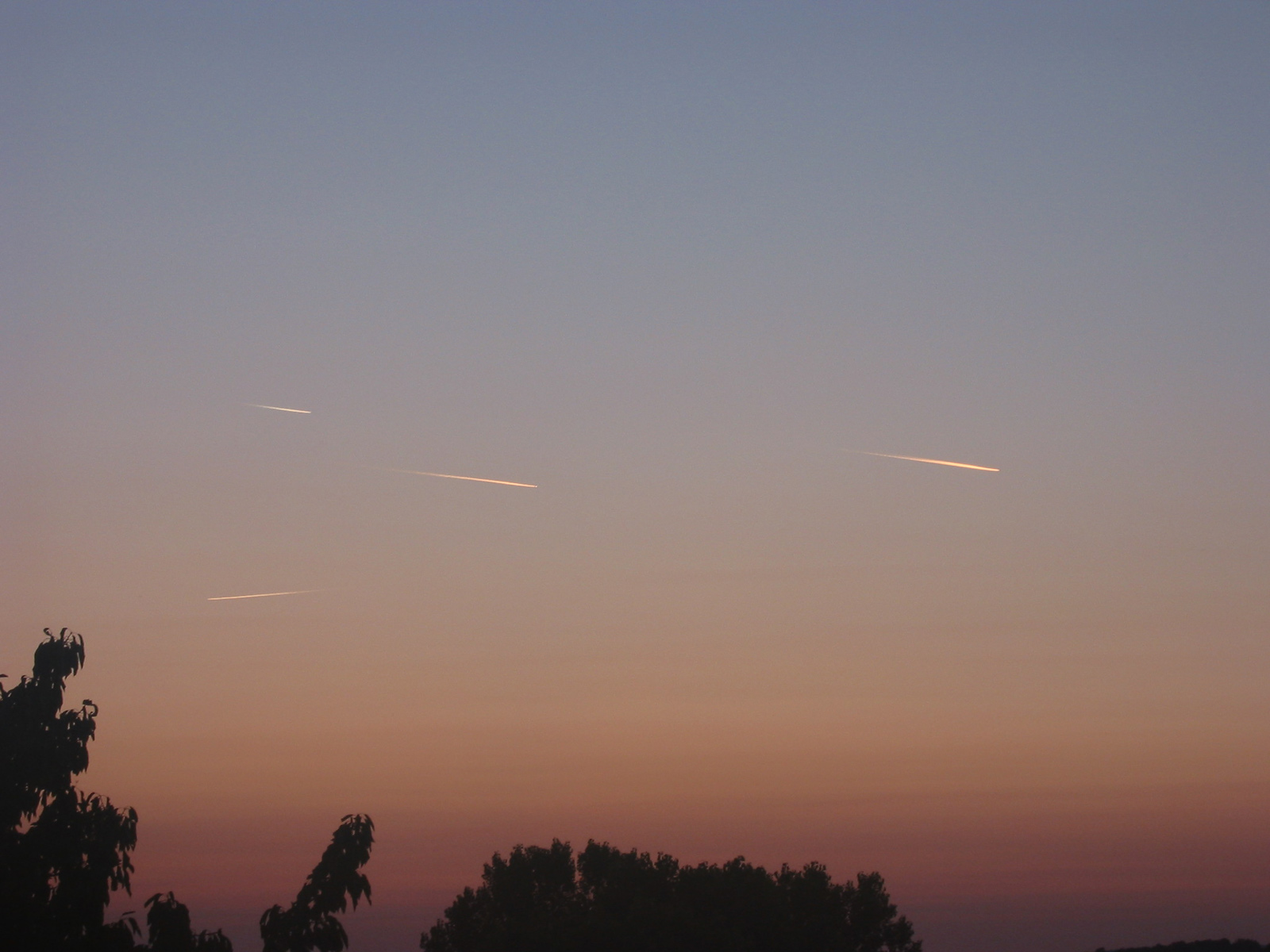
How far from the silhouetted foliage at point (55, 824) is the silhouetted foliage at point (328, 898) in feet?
10.8

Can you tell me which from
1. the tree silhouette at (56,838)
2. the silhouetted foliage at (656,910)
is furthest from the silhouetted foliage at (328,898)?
the silhouetted foliage at (656,910)

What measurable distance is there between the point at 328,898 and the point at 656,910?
41.9m

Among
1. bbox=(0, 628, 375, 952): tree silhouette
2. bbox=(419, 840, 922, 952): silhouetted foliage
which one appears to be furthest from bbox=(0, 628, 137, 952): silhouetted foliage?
bbox=(419, 840, 922, 952): silhouetted foliage

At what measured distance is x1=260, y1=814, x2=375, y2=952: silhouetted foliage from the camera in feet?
94.5

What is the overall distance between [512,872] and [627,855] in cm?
819

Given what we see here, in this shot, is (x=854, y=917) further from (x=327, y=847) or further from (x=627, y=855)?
(x=327, y=847)

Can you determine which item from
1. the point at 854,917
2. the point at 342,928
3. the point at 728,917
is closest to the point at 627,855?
the point at 728,917

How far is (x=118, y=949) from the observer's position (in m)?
26.5

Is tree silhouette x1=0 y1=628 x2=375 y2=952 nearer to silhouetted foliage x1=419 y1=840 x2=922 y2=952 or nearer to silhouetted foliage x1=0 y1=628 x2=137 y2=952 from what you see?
silhouetted foliage x1=0 y1=628 x2=137 y2=952

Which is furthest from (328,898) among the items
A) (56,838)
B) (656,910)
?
(656,910)

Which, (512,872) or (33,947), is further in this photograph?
(512,872)

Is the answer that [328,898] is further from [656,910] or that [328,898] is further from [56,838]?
[656,910]

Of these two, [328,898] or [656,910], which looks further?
[656,910]

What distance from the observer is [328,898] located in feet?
94.8
